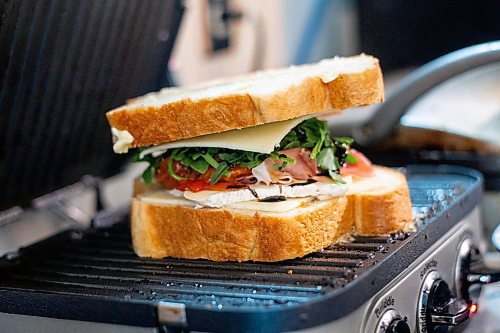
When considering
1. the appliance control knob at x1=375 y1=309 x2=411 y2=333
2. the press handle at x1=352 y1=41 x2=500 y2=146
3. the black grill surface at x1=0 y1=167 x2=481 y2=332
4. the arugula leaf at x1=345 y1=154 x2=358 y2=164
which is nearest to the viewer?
the black grill surface at x1=0 y1=167 x2=481 y2=332

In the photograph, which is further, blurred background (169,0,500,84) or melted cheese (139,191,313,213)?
blurred background (169,0,500,84)

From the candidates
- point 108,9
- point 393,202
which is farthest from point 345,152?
point 108,9

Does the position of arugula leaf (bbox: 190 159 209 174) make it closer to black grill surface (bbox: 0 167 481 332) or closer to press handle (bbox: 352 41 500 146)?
black grill surface (bbox: 0 167 481 332)

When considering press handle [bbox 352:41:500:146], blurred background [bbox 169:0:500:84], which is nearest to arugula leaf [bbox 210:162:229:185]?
press handle [bbox 352:41:500:146]

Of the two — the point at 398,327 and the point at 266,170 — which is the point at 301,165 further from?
the point at 398,327

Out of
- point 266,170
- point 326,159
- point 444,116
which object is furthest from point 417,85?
point 266,170

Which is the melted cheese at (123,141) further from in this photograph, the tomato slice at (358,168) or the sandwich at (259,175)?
the tomato slice at (358,168)
